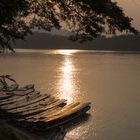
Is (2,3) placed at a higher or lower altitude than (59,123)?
higher

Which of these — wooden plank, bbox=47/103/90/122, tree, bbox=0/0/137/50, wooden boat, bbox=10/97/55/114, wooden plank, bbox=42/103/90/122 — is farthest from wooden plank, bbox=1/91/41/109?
tree, bbox=0/0/137/50

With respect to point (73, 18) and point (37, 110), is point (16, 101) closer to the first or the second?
point (37, 110)

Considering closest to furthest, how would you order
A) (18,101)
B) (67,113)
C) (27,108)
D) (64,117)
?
(27,108), (64,117), (67,113), (18,101)

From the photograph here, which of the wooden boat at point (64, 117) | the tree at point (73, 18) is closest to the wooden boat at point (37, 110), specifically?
the wooden boat at point (64, 117)

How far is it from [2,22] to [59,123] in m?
21.9

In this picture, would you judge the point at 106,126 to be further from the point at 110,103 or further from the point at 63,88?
the point at 63,88

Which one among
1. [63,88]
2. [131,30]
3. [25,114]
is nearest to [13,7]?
[131,30]

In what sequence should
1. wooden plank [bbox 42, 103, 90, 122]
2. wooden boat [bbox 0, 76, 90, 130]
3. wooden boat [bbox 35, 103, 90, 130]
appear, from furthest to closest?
wooden plank [bbox 42, 103, 90, 122] → wooden boat [bbox 35, 103, 90, 130] → wooden boat [bbox 0, 76, 90, 130]

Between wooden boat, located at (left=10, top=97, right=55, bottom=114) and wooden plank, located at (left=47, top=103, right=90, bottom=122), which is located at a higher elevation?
wooden boat, located at (left=10, top=97, right=55, bottom=114)

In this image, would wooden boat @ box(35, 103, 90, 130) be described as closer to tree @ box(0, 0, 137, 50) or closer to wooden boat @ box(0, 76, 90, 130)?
wooden boat @ box(0, 76, 90, 130)

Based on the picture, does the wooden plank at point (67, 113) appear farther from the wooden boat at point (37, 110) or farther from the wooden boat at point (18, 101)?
the wooden boat at point (18, 101)

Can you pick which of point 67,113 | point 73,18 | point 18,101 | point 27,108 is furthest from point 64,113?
point 73,18

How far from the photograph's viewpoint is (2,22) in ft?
45.3

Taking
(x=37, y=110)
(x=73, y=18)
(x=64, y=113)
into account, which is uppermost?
(x=73, y=18)
